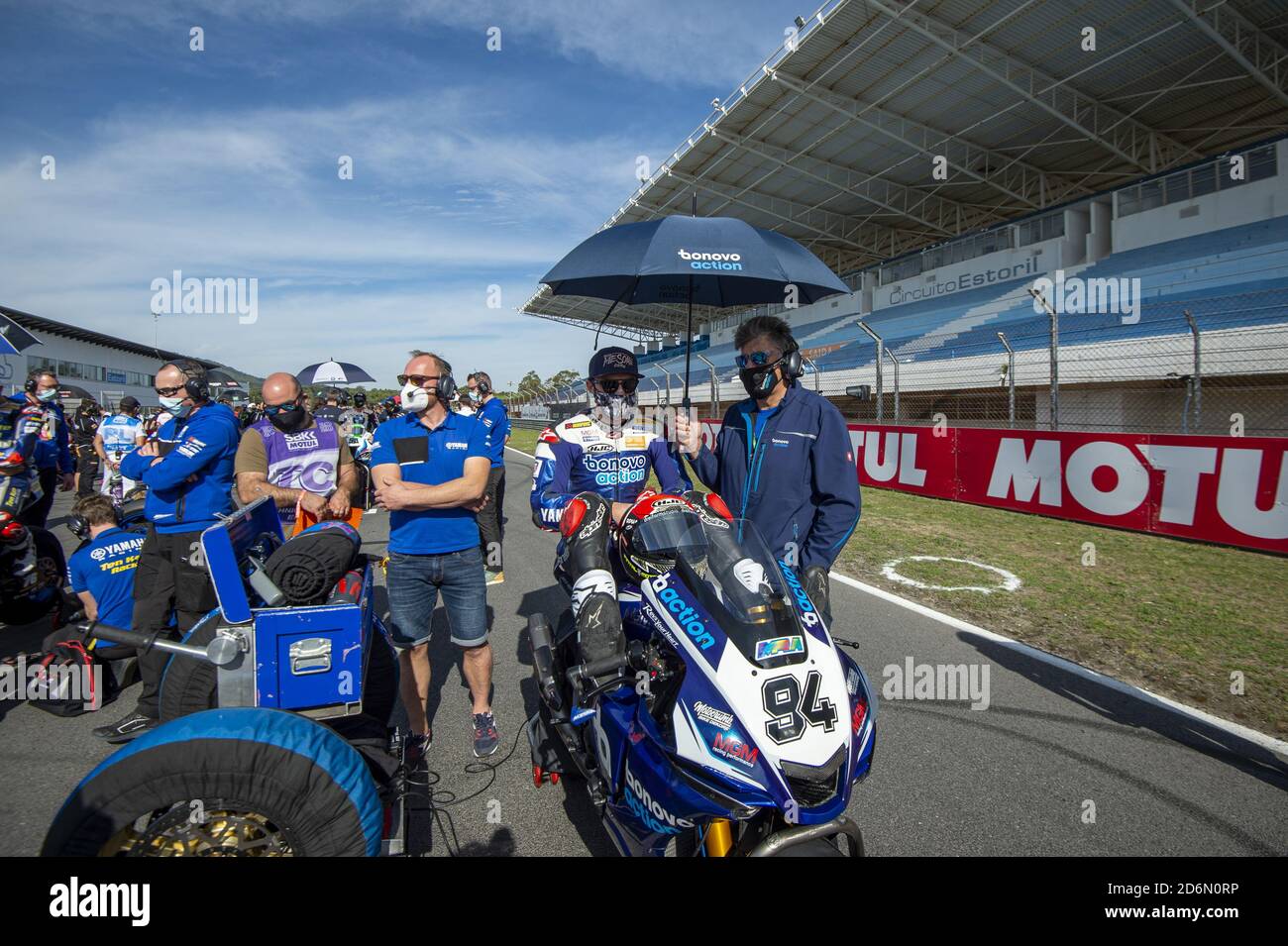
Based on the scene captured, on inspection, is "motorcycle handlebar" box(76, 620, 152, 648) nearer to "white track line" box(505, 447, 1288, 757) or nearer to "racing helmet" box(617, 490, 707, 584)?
"racing helmet" box(617, 490, 707, 584)

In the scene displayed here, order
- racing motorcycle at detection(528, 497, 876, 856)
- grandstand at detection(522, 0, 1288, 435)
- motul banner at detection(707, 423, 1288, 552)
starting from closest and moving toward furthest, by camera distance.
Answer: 1. racing motorcycle at detection(528, 497, 876, 856)
2. motul banner at detection(707, 423, 1288, 552)
3. grandstand at detection(522, 0, 1288, 435)

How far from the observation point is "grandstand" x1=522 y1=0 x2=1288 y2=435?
46.6 feet

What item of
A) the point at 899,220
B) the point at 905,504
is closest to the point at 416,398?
the point at 905,504

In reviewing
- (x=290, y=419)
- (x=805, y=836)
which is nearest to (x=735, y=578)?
(x=805, y=836)

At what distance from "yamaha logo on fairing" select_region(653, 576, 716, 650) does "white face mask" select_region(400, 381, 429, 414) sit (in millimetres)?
1591

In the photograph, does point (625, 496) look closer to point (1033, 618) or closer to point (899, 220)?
point (1033, 618)

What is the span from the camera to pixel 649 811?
195 cm

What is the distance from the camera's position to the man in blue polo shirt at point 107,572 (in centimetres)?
409

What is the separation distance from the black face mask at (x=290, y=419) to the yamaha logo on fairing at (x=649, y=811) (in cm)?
348

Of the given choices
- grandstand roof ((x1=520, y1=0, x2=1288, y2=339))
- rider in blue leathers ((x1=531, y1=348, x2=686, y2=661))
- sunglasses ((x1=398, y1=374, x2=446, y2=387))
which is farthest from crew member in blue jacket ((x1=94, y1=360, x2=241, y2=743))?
grandstand roof ((x1=520, y1=0, x2=1288, y2=339))

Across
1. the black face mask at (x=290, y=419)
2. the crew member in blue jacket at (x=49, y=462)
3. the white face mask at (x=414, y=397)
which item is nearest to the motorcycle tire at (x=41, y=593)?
the crew member in blue jacket at (x=49, y=462)

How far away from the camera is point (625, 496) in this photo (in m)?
3.62

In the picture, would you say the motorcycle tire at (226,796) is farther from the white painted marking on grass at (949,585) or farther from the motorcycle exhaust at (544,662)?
the white painted marking on grass at (949,585)
